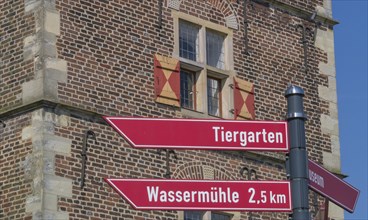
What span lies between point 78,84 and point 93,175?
4.21 ft

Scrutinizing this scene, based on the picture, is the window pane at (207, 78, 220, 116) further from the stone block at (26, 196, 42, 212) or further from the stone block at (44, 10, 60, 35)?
the stone block at (26, 196, 42, 212)

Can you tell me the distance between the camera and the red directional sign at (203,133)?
8867 mm

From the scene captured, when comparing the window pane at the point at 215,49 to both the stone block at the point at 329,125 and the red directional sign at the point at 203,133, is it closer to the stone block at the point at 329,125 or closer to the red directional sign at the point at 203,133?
the stone block at the point at 329,125

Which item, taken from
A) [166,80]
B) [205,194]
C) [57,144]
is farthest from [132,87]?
[205,194]

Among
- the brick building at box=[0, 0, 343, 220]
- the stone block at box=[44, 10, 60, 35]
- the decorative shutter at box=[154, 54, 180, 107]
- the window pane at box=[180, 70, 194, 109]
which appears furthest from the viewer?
the window pane at box=[180, 70, 194, 109]

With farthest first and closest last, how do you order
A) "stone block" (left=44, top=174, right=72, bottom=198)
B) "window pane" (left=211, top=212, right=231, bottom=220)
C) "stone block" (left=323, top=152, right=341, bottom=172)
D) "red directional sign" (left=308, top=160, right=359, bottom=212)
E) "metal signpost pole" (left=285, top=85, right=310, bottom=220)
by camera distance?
"stone block" (left=323, top=152, right=341, bottom=172), "window pane" (left=211, top=212, right=231, bottom=220), "stone block" (left=44, top=174, right=72, bottom=198), "red directional sign" (left=308, top=160, right=359, bottom=212), "metal signpost pole" (left=285, top=85, right=310, bottom=220)

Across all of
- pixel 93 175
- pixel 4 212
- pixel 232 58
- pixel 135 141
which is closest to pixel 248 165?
pixel 232 58

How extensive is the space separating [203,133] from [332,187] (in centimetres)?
130

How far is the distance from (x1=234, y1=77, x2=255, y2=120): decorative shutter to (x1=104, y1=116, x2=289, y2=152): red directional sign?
7145 millimetres

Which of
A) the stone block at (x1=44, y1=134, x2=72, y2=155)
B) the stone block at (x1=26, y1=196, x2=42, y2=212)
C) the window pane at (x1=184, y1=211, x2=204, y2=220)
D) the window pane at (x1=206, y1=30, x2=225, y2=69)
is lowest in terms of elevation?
the stone block at (x1=26, y1=196, x2=42, y2=212)

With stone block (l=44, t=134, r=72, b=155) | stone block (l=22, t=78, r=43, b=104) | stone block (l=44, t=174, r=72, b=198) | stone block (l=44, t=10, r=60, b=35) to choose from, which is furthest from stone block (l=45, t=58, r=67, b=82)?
stone block (l=44, t=174, r=72, b=198)

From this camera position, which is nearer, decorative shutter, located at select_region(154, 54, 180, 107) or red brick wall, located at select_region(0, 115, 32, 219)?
red brick wall, located at select_region(0, 115, 32, 219)

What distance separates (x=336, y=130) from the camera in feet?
58.8

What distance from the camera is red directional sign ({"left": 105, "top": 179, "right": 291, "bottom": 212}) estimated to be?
29.1 feet
